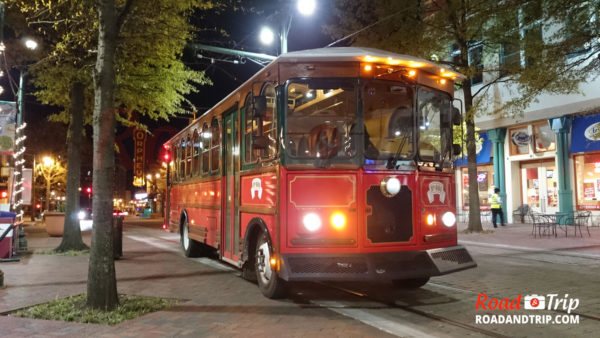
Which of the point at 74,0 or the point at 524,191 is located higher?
the point at 74,0

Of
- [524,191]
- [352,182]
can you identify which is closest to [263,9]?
[352,182]

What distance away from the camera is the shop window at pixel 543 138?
822 inches

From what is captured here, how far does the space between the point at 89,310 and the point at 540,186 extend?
67.5ft

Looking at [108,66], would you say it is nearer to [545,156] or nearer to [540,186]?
[545,156]

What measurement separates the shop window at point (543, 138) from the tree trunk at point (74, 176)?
1836cm

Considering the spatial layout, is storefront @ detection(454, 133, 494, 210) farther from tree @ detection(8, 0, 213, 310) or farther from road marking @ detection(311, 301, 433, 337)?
road marking @ detection(311, 301, 433, 337)

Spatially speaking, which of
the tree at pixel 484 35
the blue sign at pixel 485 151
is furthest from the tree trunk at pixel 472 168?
the blue sign at pixel 485 151

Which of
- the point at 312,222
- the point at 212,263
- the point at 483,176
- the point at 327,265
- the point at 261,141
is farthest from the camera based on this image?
the point at 483,176

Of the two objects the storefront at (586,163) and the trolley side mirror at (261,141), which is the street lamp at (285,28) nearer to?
the trolley side mirror at (261,141)

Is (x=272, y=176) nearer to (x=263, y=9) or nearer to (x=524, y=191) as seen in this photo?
(x=263, y=9)

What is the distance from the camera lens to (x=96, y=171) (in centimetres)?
621

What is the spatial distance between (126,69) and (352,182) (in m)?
8.73

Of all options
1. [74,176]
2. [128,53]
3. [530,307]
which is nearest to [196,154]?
[128,53]

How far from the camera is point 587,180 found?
1948 centimetres
